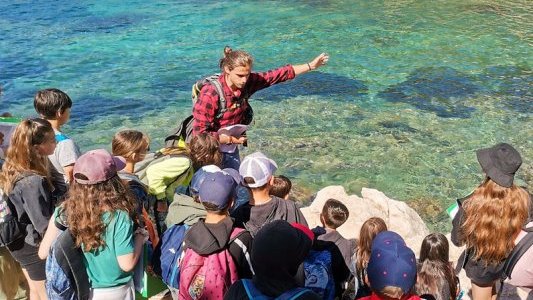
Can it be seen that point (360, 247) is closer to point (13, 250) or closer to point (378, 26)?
point (13, 250)

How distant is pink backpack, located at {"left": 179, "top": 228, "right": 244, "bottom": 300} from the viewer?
321 centimetres

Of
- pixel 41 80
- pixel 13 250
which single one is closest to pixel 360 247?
pixel 13 250

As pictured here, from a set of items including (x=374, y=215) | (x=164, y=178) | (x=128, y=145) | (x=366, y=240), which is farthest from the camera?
(x=374, y=215)

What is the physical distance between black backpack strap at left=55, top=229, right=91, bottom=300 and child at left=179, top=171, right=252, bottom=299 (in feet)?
2.18

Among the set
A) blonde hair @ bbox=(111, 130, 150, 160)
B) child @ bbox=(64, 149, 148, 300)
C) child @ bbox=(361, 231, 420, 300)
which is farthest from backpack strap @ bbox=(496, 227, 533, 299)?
blonde hair @ bbox=(111, 130, 150, 160)

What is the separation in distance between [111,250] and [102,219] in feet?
0.76

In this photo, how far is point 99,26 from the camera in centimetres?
2027

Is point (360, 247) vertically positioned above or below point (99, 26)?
above

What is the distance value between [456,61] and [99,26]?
14.2 m

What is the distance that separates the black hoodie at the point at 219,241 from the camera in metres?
3.21

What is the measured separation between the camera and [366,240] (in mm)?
3979

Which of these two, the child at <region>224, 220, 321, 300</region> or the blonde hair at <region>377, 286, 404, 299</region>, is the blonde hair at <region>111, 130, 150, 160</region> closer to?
the child at <region>224, 220, 321, 300</region>

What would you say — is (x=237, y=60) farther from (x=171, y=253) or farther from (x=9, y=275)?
(x=9, y=275)

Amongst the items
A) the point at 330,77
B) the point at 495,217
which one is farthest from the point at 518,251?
the point at 330,77
